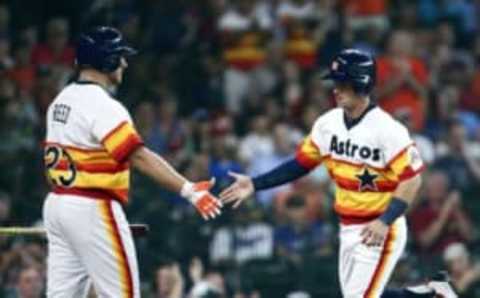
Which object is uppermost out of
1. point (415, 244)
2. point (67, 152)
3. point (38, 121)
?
point (67, 152)

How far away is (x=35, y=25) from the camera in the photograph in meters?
21.4

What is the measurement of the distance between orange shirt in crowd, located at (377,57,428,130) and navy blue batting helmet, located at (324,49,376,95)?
7040mm

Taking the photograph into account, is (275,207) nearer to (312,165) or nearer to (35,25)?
(35,25)

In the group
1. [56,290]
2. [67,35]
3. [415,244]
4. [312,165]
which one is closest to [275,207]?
[415,244]

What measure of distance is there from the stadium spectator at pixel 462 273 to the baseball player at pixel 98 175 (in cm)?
534

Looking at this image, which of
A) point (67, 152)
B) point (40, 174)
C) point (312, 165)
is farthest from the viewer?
point (40, 174)

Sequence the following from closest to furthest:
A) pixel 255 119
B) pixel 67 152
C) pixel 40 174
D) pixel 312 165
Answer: pixel 67 152
pixel 312 165
pixel 40 174
pixel 255 119

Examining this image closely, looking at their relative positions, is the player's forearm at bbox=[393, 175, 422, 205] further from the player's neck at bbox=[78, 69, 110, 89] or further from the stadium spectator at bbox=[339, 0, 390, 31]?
the stadium spectator at bbox=[339, 0, 390, 31]

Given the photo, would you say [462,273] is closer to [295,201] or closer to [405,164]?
[295,201]

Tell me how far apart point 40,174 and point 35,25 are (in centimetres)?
336

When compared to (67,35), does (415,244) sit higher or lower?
lower

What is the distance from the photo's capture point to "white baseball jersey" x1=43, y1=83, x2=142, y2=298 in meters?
12.7

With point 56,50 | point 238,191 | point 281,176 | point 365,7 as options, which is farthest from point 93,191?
point 365,7

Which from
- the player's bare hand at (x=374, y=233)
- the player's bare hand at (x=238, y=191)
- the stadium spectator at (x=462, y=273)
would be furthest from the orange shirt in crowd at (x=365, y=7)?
the player's bare hand at (x=374, y=233)
